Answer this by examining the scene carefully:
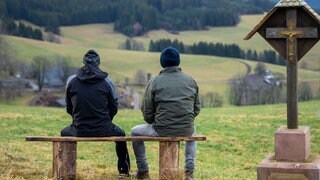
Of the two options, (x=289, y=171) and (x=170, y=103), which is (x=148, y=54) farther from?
(x=289, y=171)

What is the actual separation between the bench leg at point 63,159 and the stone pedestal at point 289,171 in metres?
2.87

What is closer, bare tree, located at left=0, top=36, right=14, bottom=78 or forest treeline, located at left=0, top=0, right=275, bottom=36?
bare tree, located at left=0, top=36, right=14, bottom=78

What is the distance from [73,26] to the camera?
189625 mm

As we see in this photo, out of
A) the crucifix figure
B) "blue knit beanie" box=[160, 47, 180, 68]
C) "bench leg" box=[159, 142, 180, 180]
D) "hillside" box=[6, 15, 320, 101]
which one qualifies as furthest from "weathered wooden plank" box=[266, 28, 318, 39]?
"hillside" box=[6, 15, 320, 101]

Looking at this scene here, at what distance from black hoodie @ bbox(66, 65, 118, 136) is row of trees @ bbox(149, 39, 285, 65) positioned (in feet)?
427

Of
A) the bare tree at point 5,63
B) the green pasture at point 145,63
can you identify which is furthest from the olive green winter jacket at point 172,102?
the green pasture at point 145,63

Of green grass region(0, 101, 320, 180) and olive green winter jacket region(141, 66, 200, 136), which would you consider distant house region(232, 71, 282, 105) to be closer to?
green grass region(0, 101, 320, 180)

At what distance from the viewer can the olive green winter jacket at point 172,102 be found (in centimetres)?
934

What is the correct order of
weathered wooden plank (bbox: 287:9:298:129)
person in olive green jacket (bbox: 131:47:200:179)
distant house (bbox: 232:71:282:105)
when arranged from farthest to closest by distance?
distant house (bbox: 232:71:282:105) < weathered wooden plank (bbox: 287:9:298:129) < person in olive green jacket (bbox: 131:47:200:179)

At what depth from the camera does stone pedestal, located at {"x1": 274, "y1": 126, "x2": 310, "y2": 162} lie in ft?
31.1

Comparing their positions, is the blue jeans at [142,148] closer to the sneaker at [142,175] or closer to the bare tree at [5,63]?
the sneaker at [142,175]

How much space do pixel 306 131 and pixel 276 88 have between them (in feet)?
243

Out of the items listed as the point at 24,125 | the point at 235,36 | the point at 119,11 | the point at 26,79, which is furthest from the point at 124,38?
the point at 24,125

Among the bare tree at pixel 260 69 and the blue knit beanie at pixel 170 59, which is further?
the bare tree at pixel 260 69
